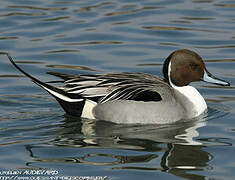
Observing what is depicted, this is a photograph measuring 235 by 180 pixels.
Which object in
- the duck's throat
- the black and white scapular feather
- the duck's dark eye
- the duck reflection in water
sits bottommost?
the duck reflection in water

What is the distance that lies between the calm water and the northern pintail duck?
14 centimetres

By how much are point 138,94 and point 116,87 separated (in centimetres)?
29

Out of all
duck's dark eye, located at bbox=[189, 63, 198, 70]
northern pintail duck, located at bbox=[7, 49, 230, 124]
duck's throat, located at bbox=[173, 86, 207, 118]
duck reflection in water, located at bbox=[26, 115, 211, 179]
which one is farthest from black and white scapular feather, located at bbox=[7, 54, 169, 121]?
duck's dark eye, located at bbox=[189, 63, 198, 70]

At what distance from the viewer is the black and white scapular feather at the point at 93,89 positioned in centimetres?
887

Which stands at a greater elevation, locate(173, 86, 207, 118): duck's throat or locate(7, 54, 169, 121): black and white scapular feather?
locate(7, 54, 169, 121): black and white scapular feather

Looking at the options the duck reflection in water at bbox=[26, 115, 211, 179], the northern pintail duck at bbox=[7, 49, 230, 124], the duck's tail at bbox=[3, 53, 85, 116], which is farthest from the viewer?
the duck's tail at bbox=[3, 53, 85, 116]

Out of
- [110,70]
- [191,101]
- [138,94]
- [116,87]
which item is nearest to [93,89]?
[116,87]

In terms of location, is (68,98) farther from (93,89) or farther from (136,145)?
(136,145)

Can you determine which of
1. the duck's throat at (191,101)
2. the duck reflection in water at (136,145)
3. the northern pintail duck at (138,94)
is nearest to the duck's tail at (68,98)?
the northern pintail duck at (138,94)

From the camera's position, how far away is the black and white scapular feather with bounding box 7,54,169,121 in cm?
887

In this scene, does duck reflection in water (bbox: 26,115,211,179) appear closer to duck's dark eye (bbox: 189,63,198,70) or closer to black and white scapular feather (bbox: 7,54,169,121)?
black and white scapular feather (bbox: 7,54,169,121)

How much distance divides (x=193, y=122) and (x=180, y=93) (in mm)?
447

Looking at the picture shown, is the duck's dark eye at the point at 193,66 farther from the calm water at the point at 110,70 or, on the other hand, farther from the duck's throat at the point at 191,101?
the calm water at the point at 110,70

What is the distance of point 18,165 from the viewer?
7250 mm
